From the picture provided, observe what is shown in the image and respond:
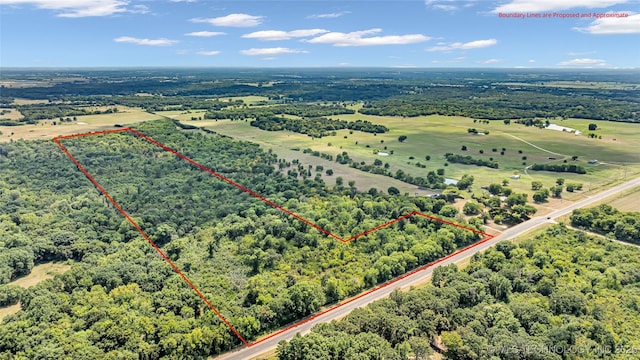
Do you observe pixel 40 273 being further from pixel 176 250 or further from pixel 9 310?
pixel 176 250

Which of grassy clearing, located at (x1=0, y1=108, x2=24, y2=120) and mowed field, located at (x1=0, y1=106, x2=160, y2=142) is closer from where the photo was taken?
mowed field, located at (x1=0, y1=106, x2=160, y2=142)

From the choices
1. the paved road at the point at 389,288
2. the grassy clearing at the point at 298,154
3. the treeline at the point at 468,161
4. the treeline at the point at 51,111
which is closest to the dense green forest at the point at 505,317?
the paved road at the point at 389,288

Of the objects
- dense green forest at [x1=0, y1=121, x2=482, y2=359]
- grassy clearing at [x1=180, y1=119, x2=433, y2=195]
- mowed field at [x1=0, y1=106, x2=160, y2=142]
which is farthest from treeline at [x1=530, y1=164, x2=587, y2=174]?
mowed field at [x1=0, y1=106, x2=160, y2=142]

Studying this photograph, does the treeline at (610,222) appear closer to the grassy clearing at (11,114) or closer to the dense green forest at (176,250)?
the dense green forest at (176,250)

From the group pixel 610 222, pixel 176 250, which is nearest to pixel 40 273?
pixel 176 250

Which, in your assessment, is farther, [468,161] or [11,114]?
[11,114]

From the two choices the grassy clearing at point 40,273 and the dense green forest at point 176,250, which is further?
the grassy clearing at point 40,273

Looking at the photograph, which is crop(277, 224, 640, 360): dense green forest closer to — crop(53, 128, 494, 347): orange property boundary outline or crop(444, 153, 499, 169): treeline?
crop(53, 128, 494, 347): orange property boundary outline
